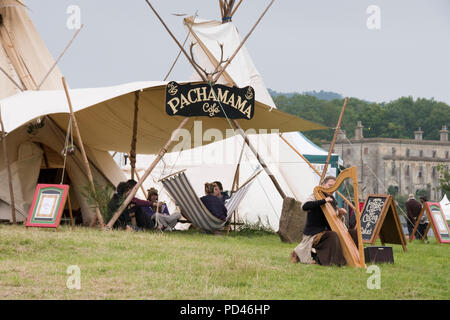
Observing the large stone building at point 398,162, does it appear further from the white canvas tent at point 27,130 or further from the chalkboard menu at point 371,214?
the chalkboard menu at point 371,214

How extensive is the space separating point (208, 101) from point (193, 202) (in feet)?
5.46

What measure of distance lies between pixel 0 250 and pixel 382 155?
9876cm

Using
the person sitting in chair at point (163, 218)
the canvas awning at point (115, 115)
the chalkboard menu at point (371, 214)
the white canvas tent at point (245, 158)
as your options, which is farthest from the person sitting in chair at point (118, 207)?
the chalkboard menu at point (371, 214)

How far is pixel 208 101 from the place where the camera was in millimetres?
Result: 12633

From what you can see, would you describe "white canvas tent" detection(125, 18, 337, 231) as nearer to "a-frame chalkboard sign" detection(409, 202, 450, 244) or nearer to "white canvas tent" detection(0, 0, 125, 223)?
"white canvas tent" detection(0, 0, 125, 223)

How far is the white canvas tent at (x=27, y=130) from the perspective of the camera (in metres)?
Answer: 14.0

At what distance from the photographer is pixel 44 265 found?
25.5 ft

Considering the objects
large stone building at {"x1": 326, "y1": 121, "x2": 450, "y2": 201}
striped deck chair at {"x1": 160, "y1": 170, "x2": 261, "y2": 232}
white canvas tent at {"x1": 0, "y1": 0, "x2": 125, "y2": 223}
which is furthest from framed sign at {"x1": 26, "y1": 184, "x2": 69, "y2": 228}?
large stone building at {"x1": 326, "y1": 121, "x2": 450, "y2": 201}

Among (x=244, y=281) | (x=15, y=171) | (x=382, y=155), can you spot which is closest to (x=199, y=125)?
(x=15, y=171)

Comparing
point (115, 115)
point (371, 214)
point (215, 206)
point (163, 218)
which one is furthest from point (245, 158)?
point (371, 214)

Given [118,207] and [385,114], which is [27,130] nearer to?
[118,207]

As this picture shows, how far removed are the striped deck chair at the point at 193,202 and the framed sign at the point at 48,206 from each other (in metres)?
1.58

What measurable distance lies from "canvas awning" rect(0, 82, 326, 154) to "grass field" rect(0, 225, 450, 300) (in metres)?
2.72
